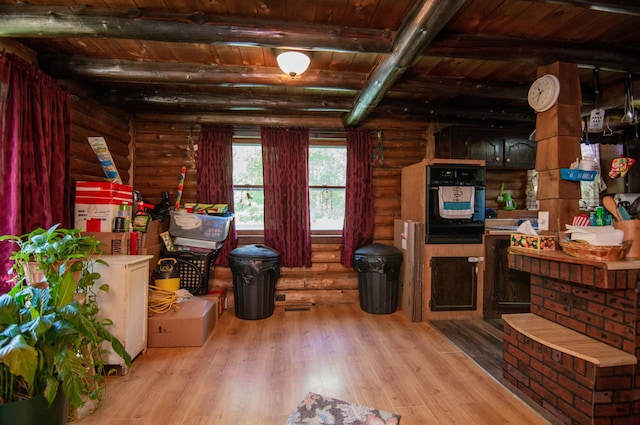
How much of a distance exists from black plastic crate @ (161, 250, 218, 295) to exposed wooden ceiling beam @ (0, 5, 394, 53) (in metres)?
2.29

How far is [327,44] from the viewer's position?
228 cm

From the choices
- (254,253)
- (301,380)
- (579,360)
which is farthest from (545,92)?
(254,253)

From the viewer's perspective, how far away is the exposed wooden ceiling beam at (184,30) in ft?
6.72

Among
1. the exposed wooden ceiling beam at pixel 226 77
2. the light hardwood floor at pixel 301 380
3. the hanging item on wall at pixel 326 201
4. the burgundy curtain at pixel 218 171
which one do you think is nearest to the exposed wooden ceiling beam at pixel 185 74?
the exposed wooden ceiling beam at pixel 226 77

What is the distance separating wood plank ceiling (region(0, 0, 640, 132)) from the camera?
2.07 m

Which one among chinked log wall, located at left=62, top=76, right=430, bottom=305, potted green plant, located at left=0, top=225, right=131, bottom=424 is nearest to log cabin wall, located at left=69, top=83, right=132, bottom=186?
chinked log wall, located at left=62, top=76, right=430, bottom=305

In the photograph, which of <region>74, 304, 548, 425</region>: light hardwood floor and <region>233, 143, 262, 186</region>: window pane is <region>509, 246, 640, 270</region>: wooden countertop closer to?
<region>74, 304, 548, 425</region>: light hardwood floor

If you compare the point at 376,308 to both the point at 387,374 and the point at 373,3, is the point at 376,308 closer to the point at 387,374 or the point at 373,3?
the point at 387,374

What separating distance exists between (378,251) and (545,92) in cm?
227

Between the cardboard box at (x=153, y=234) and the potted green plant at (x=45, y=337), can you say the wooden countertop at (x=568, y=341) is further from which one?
the cardboard box at (x=153, y=234)

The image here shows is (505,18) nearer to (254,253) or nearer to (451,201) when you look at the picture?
(451,201)

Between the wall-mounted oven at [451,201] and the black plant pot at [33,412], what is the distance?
3419 millimetres

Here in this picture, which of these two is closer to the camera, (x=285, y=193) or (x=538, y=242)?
(x=538, y=242)

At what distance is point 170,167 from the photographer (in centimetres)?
415
